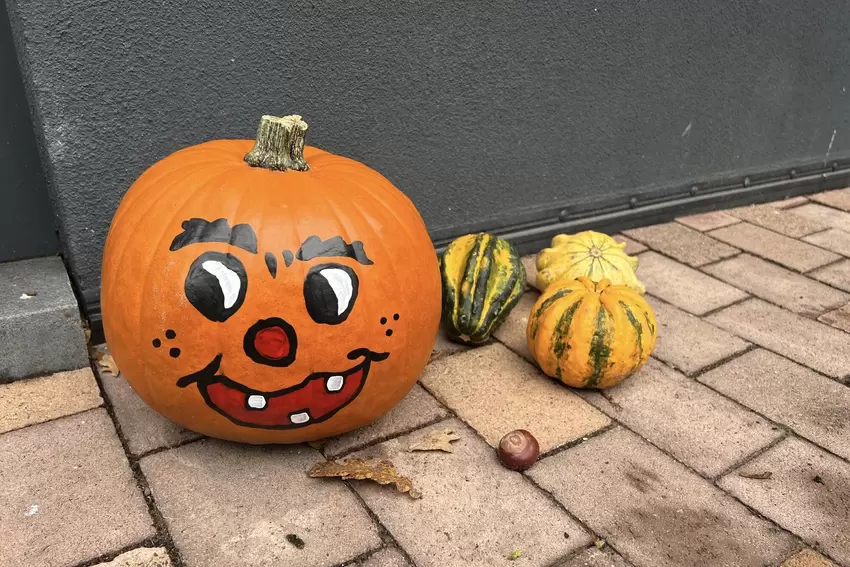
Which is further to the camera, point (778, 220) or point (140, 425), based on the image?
point (778, 220)

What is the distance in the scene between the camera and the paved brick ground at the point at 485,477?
6.56 feet

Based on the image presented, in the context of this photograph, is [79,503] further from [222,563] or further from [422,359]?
[422,359]

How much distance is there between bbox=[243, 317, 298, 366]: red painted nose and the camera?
201 cm

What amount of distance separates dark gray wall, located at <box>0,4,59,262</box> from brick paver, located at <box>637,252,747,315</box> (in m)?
2.89

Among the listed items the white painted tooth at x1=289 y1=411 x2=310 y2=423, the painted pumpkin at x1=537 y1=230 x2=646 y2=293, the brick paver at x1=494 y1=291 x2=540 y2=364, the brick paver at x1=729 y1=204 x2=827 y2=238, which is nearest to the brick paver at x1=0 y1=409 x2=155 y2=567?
the white painted tooth at x1=289 y1=411 x2=310 y2=423

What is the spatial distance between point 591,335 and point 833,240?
289 cm

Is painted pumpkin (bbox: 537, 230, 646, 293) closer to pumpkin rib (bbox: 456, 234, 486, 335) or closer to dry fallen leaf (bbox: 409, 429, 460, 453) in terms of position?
pumpkin rib (bbox: 456, 234, 486, 335)

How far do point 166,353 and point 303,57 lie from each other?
149cm

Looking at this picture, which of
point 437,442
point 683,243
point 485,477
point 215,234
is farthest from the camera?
point 683,243

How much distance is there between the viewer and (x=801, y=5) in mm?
4664

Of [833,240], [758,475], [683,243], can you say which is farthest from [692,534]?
[833,240]

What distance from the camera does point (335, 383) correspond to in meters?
2.13

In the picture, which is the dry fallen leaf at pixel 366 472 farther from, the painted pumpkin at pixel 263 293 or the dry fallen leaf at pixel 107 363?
the dry fallen leaf at pixel 107 363

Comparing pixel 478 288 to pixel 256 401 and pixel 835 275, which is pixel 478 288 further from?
pixel 835 275
